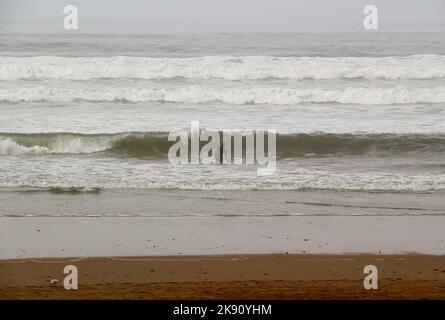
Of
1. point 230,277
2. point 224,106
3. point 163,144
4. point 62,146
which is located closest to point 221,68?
point 224,106

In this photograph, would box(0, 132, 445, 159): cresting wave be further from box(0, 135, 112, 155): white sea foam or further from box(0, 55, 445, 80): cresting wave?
box(0, 55, 445, 80): cresting wave

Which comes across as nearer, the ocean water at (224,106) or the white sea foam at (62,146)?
the ocean water at (224,106)

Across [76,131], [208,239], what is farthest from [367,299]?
[76,131]

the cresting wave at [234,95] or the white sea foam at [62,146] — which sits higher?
the cresting wave at [234,95]

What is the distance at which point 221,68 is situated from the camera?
21.9m

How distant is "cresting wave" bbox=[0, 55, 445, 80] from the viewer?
21266 mm

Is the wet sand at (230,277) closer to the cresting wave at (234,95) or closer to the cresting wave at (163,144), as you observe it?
the cresting wave at (163,144)

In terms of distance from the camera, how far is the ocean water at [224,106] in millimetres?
11211

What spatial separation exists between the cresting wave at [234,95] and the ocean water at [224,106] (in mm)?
42

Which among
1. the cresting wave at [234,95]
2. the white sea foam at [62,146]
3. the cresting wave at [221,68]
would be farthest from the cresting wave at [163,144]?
the cresting wave at [221,68]

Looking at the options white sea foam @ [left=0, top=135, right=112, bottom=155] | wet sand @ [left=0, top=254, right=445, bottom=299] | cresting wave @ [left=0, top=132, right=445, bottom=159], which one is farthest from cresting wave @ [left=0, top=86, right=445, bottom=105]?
wet sand @ [left=0, top=254, right=445, bottom=299]

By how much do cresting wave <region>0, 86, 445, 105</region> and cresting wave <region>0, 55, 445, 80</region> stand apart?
1930 mm
